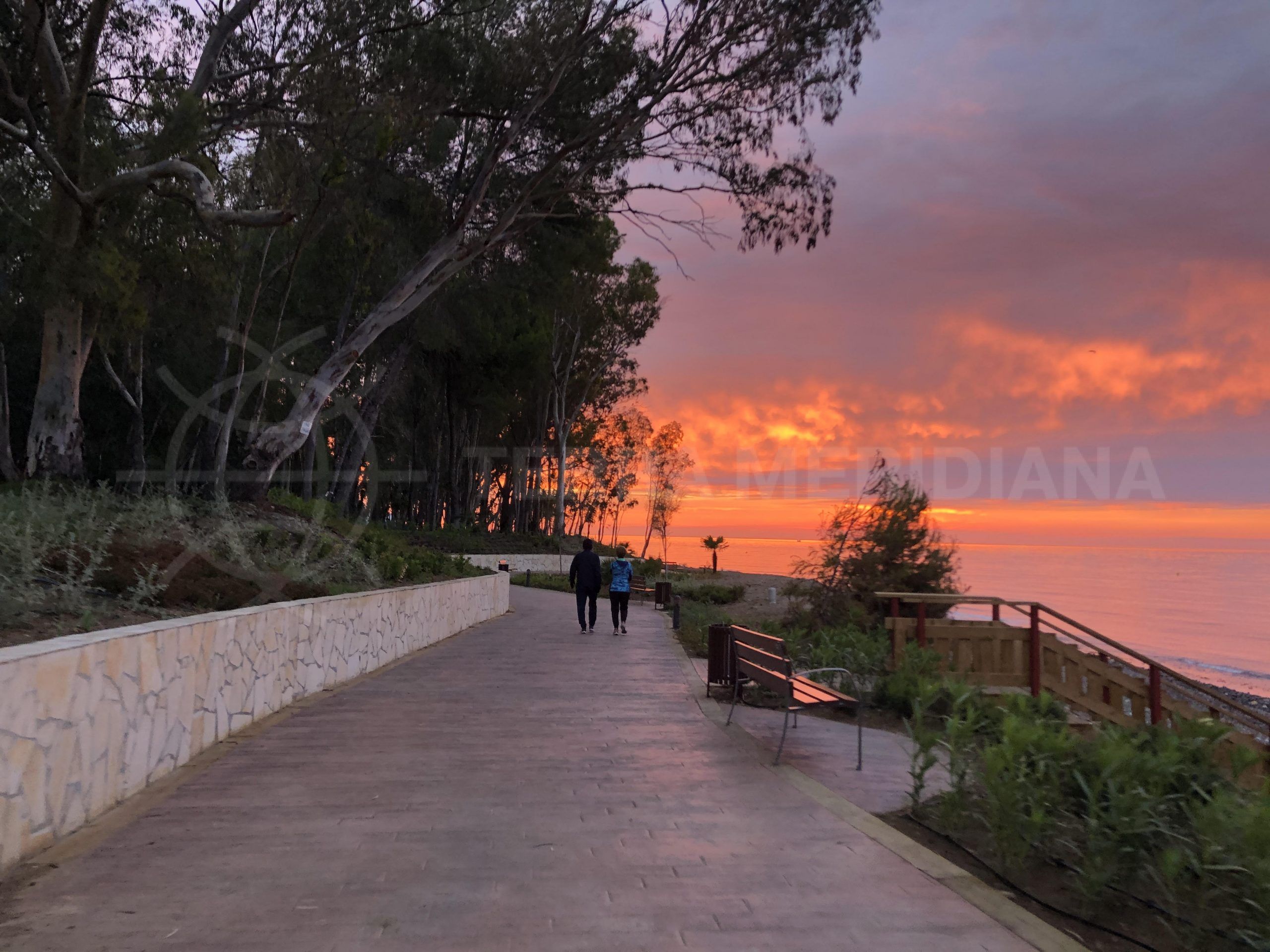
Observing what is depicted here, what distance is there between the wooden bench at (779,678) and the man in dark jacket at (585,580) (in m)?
8.36

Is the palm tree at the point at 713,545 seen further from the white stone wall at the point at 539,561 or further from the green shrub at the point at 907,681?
the green shrub at the point at 907,681

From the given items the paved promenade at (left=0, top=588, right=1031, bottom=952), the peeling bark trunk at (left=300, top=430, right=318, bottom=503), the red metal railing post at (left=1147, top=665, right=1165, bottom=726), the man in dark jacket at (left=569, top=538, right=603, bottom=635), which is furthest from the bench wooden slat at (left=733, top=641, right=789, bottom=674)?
the peeling bark trunk at (left=300, top=430, right=318, bottom=503)

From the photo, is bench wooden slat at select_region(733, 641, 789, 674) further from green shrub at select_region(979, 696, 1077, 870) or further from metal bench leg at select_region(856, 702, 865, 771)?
green shrub at select_region(979, 696, 1077, 870)

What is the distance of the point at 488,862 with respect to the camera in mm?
4703

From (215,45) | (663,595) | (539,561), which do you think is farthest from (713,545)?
(215,45)

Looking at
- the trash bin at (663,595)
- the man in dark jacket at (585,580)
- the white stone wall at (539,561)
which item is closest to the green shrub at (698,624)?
the man in dark jacket at (585,580)

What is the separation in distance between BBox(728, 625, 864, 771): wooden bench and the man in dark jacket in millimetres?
8363

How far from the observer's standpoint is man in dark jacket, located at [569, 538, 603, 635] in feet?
60.5

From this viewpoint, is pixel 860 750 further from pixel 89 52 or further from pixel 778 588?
pixel 778 588

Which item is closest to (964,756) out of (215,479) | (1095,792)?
(1095,792)

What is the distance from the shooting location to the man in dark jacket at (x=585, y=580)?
18.5 meters

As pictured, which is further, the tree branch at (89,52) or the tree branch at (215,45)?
the tree branch at (215,45)

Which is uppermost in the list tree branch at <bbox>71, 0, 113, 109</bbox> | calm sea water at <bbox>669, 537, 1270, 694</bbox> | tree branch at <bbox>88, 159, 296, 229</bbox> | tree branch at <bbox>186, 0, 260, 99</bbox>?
tree branch at <bbox>186, 0, 260, 99</bbox>

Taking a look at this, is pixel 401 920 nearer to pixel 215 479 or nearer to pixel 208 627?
pixel 208 627
